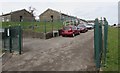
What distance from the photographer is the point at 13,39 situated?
1934cm

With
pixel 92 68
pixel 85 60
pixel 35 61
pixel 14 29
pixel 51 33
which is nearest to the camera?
pixel 92 68

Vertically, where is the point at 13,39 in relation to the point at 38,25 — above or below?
below

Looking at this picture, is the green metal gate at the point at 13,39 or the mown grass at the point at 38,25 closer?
the green metal gate at the point at 13,39

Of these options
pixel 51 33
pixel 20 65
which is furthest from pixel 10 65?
pixel 51 33

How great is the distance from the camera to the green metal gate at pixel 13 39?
1872 centimetres

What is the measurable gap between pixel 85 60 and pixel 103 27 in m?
2.25

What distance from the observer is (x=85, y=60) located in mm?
14000

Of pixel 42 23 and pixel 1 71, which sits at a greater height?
pixel 42 23

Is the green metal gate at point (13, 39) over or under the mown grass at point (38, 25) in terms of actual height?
under

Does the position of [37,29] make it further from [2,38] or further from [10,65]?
[10,65]

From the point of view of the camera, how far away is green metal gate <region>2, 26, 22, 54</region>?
1872cm

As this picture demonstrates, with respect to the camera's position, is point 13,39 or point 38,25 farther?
point 38,25

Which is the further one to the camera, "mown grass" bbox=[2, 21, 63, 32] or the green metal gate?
"mown grass" bbox=[2, 21, 63, 32]

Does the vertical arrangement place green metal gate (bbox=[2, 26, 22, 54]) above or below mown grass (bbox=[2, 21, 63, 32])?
below
